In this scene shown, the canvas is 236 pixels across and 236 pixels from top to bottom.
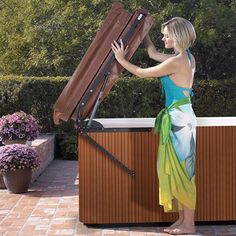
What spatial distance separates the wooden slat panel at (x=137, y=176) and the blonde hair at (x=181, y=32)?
825 mm

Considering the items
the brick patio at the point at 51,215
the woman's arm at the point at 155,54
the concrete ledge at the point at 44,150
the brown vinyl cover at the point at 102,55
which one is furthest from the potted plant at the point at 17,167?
the woman's arm at the point at 155,54

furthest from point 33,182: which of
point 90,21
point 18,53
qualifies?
point 18,53

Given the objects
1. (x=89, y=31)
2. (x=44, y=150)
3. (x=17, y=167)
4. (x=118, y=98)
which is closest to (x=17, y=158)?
(x=17, y=167)

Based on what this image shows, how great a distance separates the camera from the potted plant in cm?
734

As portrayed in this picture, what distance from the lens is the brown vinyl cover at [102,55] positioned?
504 centimetres

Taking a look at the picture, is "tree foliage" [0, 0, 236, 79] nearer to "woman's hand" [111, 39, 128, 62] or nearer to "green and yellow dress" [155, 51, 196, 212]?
"woman's hand" [111, 39, 128, 62]

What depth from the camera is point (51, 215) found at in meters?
5.97

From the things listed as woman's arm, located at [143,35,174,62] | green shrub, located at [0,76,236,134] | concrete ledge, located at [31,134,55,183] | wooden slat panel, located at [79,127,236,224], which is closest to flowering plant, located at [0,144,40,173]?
concrete ledge, located at [31,134,55,183]

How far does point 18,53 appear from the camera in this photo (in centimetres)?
1582

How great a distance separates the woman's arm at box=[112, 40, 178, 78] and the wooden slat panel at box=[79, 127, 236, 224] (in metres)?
0.62

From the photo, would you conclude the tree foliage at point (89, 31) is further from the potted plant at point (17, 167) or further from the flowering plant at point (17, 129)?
the potted plant at point (17, 167)

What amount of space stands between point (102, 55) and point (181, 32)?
0.71 meters

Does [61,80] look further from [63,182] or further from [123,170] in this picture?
[123,170]

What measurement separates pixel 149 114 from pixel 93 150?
6862 millimetres
